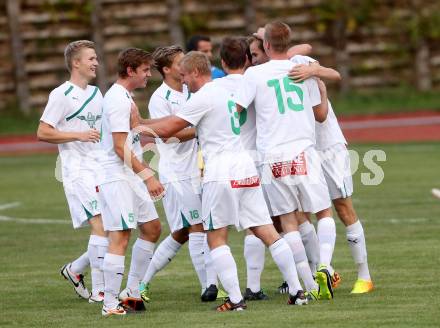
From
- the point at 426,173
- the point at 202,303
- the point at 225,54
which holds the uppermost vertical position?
the point at 225,54

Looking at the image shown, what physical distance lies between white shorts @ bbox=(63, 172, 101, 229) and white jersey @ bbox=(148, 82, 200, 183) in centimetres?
64

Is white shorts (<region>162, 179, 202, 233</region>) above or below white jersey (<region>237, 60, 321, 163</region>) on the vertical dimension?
below

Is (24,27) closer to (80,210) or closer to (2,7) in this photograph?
(2,7)

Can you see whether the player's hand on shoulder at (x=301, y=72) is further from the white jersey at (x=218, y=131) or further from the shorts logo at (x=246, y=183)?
the shorts logo at (x=246, y=183)

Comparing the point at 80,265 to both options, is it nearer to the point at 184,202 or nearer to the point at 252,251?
the point at 184,202

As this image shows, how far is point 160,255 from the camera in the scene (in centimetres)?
1059

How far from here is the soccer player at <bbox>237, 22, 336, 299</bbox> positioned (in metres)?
9.55

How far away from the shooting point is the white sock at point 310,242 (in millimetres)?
10617

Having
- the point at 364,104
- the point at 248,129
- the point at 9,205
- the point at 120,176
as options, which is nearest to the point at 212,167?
the point at 120,176

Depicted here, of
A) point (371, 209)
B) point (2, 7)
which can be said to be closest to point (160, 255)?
point (371, 209)

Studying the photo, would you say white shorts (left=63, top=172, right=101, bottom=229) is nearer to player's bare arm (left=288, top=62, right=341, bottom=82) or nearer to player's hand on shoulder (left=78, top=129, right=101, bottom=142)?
player's hand on shoulder (left=78, top=129, right=101, bottom=142)

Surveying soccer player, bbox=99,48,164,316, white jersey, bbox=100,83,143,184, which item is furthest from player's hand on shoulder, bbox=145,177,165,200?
white jersey, bbox=100,83,143,184

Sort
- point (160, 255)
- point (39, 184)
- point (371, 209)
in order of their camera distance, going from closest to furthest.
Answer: point (160, 255) < point (371, 209) < point (39, 184)

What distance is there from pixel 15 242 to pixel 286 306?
5996 mm
